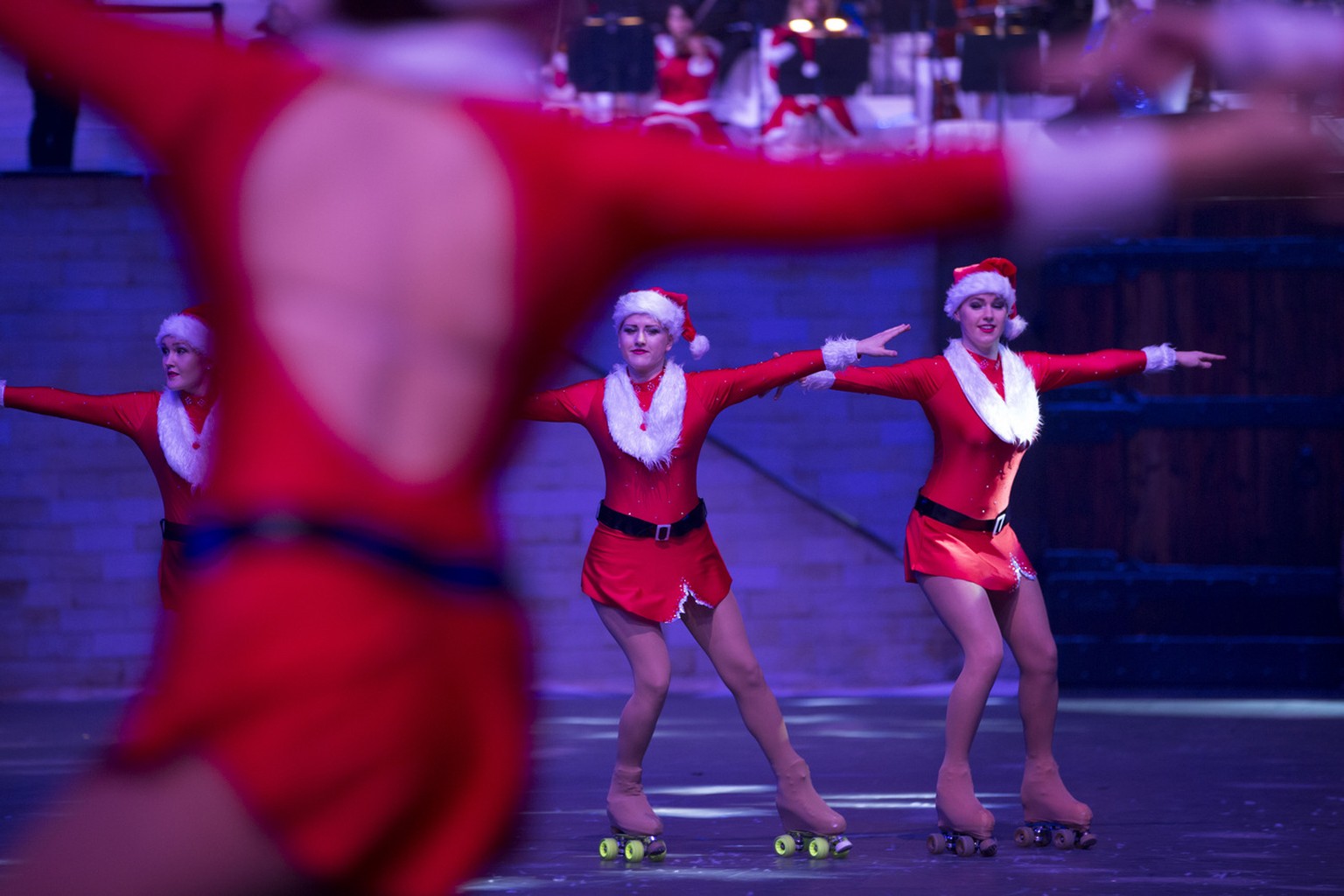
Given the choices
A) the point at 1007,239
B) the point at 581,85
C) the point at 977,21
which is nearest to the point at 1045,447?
the point at 977,21

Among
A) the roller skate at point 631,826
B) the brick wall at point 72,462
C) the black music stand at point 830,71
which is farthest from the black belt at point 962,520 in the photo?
the brick wall at point 72,462

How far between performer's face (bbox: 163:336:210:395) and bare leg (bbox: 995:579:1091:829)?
2.88 metres

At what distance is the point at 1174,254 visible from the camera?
8.85 metres

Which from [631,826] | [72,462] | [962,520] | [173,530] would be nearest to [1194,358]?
[962,520]

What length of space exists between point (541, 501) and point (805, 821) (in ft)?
13.9

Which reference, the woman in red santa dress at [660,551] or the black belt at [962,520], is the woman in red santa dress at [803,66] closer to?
the woman in red santa dress at [660,551]

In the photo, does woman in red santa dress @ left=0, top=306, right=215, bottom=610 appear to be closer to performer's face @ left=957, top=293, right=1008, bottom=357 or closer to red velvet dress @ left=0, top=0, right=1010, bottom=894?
performer's face @ left=957, top=293, right=1008, bottom=357

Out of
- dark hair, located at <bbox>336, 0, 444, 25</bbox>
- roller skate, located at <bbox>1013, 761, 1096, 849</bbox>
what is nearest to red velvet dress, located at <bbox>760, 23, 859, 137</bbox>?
roller skate, located at <bbox>1013, 761, 1096, 849</bbox>

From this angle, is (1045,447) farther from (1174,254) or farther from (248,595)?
(248,595)

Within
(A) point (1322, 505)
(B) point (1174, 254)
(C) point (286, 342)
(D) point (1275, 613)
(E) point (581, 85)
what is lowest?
(D) point (1275, 613)

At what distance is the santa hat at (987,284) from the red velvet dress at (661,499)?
57cm

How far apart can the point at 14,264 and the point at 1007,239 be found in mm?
8776

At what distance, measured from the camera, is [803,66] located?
9.53 m

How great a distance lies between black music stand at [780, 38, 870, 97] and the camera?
9.51m
